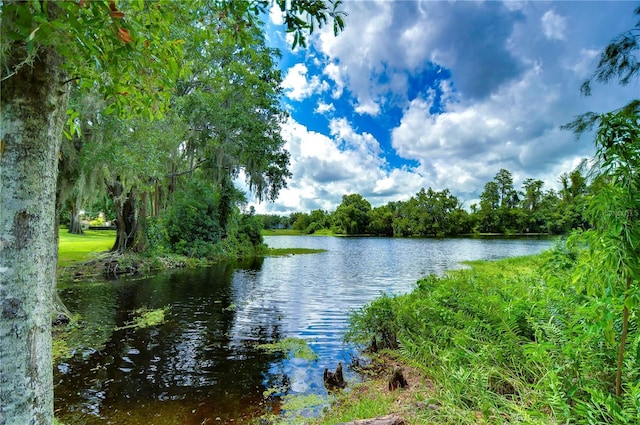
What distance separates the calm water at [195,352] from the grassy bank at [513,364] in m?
1.79

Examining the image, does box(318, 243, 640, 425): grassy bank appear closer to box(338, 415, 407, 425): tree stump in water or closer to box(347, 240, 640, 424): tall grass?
box(347, 240, 640, 424): tall grass

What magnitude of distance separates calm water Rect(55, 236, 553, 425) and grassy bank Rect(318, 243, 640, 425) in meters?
1.79

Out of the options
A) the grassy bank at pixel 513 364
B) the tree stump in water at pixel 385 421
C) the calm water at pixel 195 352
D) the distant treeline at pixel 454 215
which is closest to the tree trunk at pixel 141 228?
the calm water at pixel 195 352

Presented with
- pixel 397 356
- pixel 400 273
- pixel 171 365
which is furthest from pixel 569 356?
pixel 400 273

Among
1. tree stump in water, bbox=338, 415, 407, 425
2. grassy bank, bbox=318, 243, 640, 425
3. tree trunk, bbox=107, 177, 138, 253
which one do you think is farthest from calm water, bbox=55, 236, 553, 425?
tree trunk, bbox=107, 177, 138, 253

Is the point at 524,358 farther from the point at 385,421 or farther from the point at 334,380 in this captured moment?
the point at 334,380

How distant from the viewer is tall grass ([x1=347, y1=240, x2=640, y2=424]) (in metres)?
2.77

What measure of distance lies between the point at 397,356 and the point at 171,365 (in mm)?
4475

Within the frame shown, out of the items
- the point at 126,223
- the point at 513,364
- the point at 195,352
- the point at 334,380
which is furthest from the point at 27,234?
the point at 126,223

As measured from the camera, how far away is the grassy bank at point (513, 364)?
110 inches

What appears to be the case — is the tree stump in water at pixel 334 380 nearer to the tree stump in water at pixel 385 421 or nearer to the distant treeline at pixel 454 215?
the tree stump in water at pixel 385 421

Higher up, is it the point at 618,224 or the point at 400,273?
the point at 618,224

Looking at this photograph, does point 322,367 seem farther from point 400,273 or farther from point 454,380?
point 400,273

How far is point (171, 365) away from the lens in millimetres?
6754
